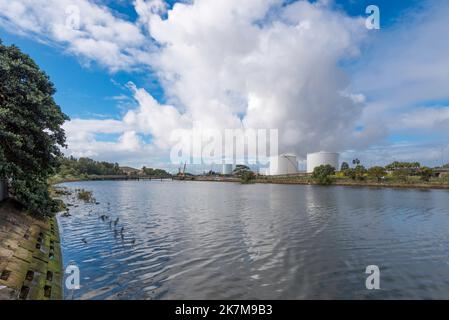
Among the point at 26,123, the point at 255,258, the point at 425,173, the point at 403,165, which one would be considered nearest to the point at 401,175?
the point at 425,173

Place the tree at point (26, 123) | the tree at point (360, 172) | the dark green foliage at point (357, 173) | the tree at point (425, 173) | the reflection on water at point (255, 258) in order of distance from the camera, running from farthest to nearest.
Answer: the dark green foliage at point (357, 173), the tree at point (360, 172), the tree at point (425, 173), the tree at point (26, 123), the reflection on water at point (255, 258)

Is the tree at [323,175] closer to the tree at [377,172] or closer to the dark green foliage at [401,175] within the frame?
the tree at [377,172]

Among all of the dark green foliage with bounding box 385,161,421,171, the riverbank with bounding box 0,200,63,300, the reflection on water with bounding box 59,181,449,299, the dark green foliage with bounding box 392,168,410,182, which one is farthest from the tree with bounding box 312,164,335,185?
the riverbank with bounding box 0,200,63,300

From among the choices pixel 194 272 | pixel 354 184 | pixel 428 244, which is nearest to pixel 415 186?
pixel 354 184

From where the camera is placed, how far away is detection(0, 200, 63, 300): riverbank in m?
14.8

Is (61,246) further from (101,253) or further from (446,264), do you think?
(446,264)

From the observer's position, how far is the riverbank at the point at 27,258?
14.8 metres

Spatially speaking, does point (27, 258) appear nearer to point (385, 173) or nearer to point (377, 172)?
point (377, 172)

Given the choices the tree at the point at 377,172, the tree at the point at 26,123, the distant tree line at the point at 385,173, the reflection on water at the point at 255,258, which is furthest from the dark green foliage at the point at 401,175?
the tree at the point at 26,123

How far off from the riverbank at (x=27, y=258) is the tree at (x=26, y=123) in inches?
120

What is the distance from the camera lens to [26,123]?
80.0 ft

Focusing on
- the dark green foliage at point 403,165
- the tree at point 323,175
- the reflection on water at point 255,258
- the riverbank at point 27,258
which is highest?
the dark green foliage at point 403,165

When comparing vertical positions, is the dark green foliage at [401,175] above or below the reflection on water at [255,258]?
above
